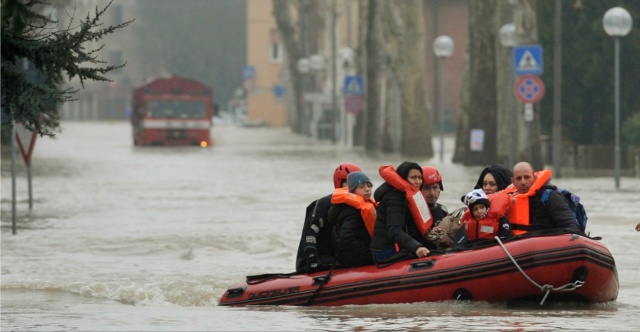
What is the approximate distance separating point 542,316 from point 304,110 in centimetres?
7929

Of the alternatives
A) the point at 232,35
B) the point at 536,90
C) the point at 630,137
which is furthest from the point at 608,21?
the point at 232,35

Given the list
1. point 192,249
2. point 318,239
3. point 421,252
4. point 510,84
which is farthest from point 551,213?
point 510,84

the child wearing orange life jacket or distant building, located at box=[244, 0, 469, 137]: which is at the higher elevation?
distant building, located at box=[244, 0, 469, 137]

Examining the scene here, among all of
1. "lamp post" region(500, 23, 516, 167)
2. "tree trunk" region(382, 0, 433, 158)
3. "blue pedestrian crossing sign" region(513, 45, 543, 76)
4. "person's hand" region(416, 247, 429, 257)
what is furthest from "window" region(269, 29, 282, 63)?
"person's hand" region(416, 247, 429, 257)

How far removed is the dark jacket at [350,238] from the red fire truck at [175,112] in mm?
56118

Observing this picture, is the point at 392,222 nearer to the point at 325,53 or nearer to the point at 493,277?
the point at 493,277

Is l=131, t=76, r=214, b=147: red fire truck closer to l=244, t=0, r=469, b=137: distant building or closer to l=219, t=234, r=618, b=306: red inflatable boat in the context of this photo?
l=244, t=0, r=469, b=137: distant building

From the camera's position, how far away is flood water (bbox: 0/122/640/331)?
1470cm

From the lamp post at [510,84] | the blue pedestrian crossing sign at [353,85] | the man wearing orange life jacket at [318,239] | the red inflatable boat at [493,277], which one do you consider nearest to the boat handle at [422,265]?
the red inflatable boat at [493,277]

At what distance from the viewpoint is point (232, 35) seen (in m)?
161

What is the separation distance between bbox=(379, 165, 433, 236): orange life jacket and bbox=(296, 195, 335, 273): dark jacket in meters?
0.84

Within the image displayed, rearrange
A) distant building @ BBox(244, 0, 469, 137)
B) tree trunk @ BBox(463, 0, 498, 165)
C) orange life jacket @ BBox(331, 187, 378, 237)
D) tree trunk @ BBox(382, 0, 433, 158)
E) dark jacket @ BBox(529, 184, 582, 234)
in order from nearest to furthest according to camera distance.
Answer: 1. dark jacket @ BBox(529, 184, 582, 234)
2. orange life jacket @ BBox(331, 187, 378, 237)
3. tree trunk @ BBox(463, 0, 498, 165)
4. tree trunk @ BBox(382, 0, 433, 158)
5. distant building @ BBox(244, 0, 469, 137)

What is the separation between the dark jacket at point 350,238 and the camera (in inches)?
645

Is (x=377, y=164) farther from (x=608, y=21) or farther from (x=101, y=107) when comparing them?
(x=101, y=107)
